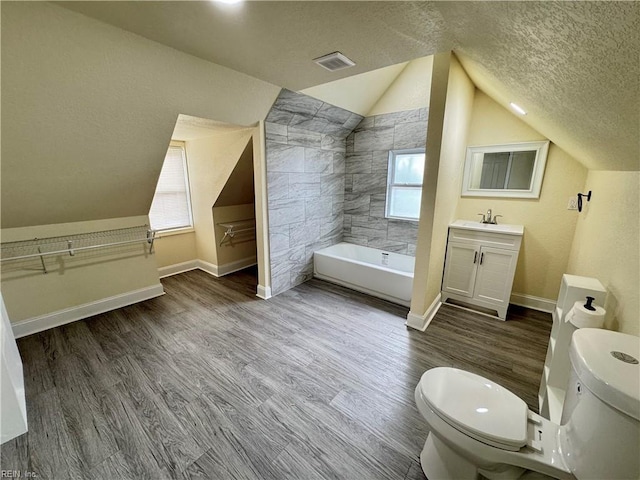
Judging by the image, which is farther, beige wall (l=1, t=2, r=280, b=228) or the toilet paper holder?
the toilet paper holder

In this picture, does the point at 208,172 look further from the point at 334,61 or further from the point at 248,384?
the point at 248,384

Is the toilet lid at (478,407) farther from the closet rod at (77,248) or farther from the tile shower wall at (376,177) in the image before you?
the closet rod at (77,248)

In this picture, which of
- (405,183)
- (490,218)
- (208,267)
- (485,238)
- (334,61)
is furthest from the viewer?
(208,267)

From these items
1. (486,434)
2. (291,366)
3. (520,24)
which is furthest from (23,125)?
(486,434)

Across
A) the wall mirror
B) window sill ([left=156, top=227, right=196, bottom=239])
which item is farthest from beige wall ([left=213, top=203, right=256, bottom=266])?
the wall mirror

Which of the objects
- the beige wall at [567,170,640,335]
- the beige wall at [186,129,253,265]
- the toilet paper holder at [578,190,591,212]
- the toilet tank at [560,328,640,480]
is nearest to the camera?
the toilet tank at [560,328,640,480]

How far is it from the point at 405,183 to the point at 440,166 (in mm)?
1379

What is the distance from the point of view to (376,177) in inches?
147

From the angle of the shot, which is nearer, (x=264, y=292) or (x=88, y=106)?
(x=88, y=106)

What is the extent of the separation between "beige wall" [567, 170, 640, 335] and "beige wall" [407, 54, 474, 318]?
1050 millimetres

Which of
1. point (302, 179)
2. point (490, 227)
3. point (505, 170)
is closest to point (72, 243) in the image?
point (302, 179)

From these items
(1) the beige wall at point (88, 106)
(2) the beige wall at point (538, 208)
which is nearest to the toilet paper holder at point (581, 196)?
(2) the beige wall at point (538, 208)

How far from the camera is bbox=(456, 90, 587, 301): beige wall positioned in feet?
8.61

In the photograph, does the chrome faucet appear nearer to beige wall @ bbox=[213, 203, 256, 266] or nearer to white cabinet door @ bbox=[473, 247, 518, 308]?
white cabinet door @ bbox=[473, 247, 518, 308]
